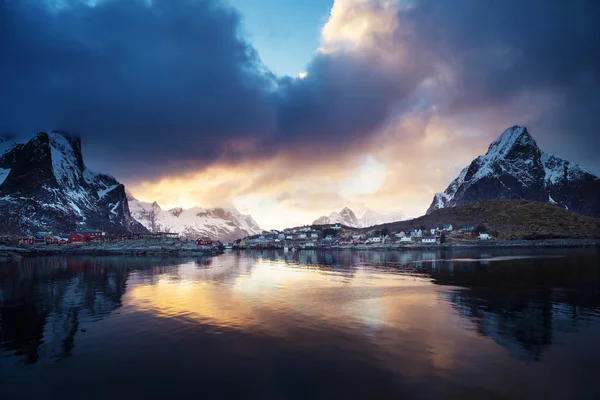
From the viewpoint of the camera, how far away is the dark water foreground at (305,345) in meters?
16.2

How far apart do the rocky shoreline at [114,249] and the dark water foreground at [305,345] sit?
109 m

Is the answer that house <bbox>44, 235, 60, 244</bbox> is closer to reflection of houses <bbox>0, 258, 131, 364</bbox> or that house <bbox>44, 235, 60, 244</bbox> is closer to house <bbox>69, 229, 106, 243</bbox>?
house <bbox>69, 229, 106, 243</bbox>

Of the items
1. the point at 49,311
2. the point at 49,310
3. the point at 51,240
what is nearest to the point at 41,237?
the point at 51,240

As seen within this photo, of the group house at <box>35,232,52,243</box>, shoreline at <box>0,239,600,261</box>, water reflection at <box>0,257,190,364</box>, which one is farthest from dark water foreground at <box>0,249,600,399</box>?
house at <box>35,232,52,243</box>

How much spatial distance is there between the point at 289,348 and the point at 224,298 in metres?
20.6

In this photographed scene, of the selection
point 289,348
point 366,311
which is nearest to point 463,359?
point 289,348

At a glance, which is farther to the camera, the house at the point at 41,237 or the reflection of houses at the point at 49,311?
the house at the point at 41,237

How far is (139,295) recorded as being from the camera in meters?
42.5

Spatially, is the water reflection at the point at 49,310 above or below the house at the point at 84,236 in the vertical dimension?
below

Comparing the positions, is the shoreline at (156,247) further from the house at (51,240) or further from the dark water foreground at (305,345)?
the dark water foreground at (305,345)

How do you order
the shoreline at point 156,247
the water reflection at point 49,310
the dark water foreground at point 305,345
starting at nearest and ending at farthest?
the dark water foreground at point 305,345, the water reflection at point 49,310, the shoreline at point 156,247

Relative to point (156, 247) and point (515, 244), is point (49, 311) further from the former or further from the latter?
point (515, 244)

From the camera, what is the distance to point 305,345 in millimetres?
22375

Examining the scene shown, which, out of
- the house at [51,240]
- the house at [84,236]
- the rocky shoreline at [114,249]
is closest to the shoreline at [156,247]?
the rocky shoreline at [114,249]
